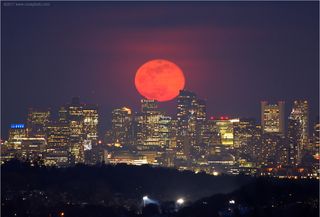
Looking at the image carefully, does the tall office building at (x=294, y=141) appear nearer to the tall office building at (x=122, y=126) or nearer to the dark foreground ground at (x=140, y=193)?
the tall office building at (x=122, y=126)

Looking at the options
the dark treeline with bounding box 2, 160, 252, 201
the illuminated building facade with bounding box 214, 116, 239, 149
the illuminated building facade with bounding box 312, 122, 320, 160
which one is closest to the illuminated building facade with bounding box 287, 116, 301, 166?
the illuminated building facade with bounding box 312, 122, 320, 160

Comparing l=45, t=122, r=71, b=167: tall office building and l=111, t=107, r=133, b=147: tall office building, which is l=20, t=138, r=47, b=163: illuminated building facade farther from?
l=111, t=107, r=133, b=147: tall office building

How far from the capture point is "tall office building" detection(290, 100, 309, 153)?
65.3m

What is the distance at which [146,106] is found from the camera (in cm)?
7988

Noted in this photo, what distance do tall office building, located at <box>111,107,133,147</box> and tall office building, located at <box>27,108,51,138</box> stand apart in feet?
18.2

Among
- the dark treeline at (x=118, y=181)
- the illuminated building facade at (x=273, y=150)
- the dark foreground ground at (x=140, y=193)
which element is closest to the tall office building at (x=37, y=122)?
the illuminated building facade at (x=273, y=150)

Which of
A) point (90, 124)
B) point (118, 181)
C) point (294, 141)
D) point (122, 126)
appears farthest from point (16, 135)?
point (118, 181)

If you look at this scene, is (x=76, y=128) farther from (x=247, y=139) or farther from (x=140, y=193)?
(x=140, y=193)

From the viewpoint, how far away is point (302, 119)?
68.2 meters

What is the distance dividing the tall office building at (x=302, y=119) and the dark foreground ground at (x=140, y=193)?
67.3 feet

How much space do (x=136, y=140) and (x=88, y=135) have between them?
5.01 m

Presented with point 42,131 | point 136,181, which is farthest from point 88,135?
point 136,181

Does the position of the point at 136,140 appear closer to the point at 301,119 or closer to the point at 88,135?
the point at 88,135

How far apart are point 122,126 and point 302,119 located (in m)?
15.7
